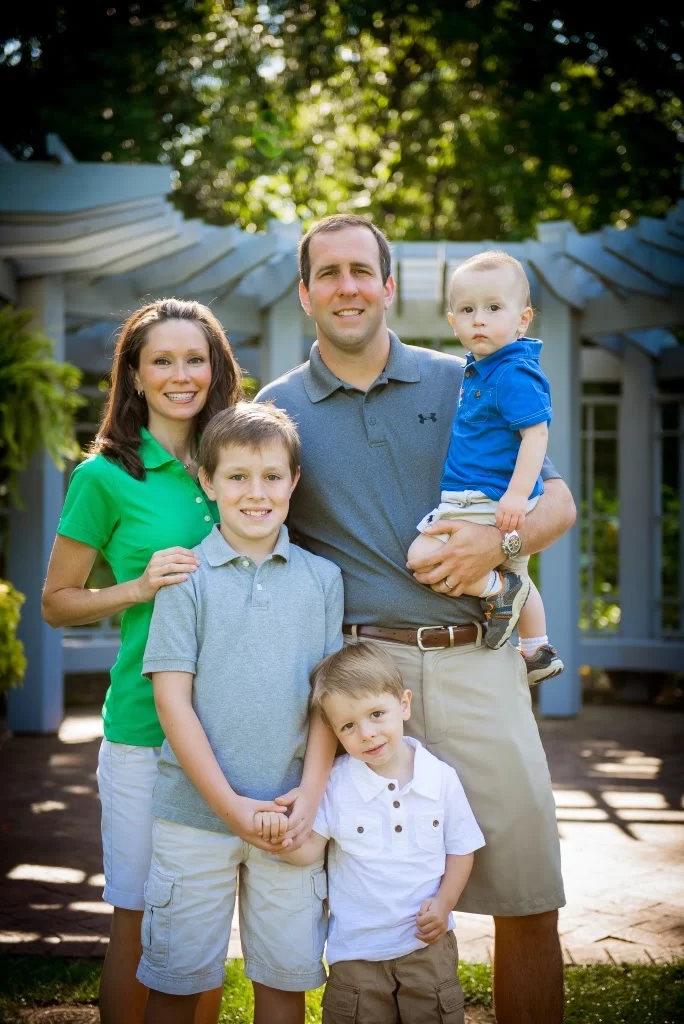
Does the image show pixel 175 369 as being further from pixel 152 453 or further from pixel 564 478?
pixel 564 478

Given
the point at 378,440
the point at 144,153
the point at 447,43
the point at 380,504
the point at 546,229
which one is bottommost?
the point at 380,504

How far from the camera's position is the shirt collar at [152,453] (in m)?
2.59

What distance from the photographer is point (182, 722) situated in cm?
227

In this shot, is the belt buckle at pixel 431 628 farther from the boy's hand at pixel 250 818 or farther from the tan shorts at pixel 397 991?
the tan shorts at pixel 397 991

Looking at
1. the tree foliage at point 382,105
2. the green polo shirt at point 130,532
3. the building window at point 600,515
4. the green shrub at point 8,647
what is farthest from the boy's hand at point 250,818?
the tree foliage at point 382,105

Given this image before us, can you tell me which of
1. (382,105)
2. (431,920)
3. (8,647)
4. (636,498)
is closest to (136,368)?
(431,920)

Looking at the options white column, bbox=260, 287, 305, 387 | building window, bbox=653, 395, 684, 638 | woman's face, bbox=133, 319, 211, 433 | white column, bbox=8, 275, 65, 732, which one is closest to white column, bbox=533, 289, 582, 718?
building window, bbox=653, 395, 684, 638

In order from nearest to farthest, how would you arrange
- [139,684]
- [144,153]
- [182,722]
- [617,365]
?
[182,722] < [139,684] < [617,365] < [144,153]

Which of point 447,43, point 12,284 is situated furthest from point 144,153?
point 12,284

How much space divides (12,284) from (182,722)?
532cm

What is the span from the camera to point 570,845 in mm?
4840

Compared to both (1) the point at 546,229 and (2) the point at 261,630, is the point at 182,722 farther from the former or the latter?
(1) the point at 546,229

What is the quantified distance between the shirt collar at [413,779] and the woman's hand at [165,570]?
0.59m

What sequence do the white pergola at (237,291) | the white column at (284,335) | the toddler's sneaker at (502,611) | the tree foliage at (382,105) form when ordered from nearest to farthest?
1. the toddler's sneaker at (502,611)
2. the white pergola at (237,291)
3. the white column at (284,335)
4. the tree foliage at (382,105)
